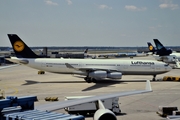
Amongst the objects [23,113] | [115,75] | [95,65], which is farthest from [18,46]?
[23,113]

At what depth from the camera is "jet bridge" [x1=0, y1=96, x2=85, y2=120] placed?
30.7 feet

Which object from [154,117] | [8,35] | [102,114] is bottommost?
[154,117]

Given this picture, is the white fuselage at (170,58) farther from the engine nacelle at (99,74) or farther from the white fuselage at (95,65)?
the engine nacelle at (99,74)

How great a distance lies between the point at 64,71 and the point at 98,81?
19.7ft

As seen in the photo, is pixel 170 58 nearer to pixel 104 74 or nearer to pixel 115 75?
pixel 115 75

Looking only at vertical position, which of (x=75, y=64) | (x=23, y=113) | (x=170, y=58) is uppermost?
(x=170, y=58)

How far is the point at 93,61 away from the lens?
1805 inches

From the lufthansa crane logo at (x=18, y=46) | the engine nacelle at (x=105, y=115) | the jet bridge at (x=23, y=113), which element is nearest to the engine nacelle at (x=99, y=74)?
the lufthansa crane logo at (x=18, y=46)

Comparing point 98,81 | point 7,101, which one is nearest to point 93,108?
point 7,101

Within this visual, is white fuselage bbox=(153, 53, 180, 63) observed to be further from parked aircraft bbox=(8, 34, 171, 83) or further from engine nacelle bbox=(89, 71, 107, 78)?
engine nacelle bbox=(89, 71, 107, 78)

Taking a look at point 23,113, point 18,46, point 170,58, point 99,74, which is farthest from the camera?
point 170,58

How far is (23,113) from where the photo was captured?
10109 millimetres

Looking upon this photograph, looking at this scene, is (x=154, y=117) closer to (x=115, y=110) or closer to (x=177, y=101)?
(x=115, y=110)

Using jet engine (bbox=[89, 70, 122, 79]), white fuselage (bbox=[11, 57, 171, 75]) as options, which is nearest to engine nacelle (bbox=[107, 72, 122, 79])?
jet engine (bbox=[89, 70, 122, 79])
